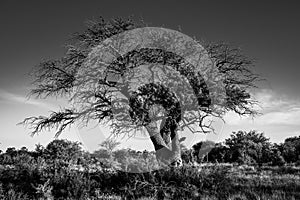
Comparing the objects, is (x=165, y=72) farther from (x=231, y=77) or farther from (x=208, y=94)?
(x=231, y=77)

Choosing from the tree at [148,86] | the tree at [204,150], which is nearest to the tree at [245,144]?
the tree at [204,150]

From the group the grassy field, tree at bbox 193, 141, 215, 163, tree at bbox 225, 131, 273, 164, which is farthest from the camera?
tree at bbox 225, 131, 273, 164

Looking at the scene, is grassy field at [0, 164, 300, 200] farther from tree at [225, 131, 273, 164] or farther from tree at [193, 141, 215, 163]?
tree at [225, 131, 273, 164]

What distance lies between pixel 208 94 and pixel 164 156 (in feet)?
12.5

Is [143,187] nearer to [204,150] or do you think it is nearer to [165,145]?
[165,145]

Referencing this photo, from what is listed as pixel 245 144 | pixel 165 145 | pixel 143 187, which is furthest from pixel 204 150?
pixel 245 144

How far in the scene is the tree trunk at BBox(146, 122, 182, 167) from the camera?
12.9m

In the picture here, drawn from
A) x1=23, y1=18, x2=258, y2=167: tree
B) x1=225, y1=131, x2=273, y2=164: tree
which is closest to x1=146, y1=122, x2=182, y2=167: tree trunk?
x1=23, y1=18, x2=258, y2=167: tree

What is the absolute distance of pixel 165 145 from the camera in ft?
43.5

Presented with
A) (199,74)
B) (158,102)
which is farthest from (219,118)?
(158,102)

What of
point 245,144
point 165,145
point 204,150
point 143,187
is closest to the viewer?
point 143,187

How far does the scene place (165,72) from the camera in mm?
13195

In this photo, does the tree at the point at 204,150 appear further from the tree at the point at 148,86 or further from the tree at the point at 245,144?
the tree at the point at 245,144

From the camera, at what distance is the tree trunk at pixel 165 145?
12.9 m
